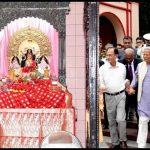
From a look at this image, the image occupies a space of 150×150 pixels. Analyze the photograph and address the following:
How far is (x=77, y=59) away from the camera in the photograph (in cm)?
561

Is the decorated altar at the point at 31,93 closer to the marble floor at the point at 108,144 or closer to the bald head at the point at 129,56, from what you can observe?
the marble floor at the point at 108,144

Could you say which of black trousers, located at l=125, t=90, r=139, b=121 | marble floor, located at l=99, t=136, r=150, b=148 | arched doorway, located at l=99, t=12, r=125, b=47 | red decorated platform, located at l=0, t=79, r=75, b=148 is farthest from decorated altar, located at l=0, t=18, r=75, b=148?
arched doorway, located at l=99, t=12, r=125, b=47

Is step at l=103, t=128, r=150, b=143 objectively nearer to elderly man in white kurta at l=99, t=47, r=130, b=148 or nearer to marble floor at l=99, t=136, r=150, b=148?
marble floor at l=99, t=136, r=150, b=148

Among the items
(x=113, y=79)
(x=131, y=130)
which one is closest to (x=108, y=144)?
(x=131, y=130)

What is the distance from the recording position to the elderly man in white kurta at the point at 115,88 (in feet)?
21.2

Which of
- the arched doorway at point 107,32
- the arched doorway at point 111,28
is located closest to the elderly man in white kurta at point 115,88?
the arched doorway at point 111,28

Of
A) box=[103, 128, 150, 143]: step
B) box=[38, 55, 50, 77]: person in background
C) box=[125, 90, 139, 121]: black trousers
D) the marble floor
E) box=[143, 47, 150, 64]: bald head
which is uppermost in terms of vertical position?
box=[143, 47, 150, 64]: bald head

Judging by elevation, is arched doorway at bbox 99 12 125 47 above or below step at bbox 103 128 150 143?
above

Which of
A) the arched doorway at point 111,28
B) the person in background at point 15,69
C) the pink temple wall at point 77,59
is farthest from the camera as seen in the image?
the arched doorway at point 111,28

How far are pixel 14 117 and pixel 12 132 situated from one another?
0.19m

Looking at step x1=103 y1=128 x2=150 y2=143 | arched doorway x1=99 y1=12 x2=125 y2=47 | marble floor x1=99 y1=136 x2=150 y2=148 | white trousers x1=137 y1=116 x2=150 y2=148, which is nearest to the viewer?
white trousers x1=137 y1=116 x2=150 y2=148

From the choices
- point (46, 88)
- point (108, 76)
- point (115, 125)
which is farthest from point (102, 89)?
point (46, 88)

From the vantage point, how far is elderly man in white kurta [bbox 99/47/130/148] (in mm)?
6448

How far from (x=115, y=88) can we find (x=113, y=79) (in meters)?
0.14
